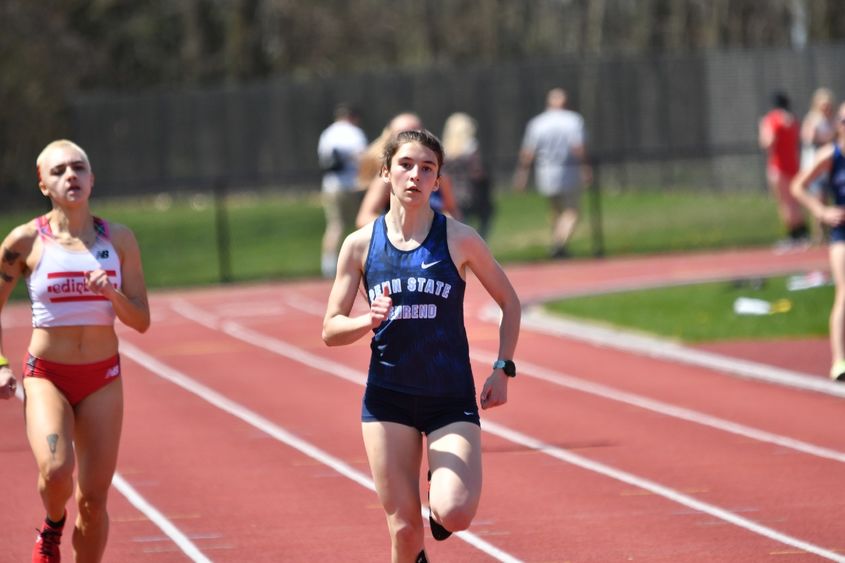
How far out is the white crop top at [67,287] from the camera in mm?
7051

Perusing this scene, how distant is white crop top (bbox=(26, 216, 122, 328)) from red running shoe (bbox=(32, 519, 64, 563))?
0.88 m

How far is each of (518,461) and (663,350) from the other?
4.99 meters

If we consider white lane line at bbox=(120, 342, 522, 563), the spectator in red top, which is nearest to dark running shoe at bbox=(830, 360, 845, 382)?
white lane line at bbox=(120, 342, 522, 563)

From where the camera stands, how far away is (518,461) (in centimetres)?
1041

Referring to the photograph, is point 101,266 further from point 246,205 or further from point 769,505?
point 246,205

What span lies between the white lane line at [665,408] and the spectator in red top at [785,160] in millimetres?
9778

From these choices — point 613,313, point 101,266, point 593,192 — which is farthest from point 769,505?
point 593,192

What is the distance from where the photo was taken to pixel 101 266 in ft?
23.2

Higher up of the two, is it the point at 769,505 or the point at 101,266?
the point at 101,266

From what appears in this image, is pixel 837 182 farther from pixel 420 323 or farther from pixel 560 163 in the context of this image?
pixel 560 163

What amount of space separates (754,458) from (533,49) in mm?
53081

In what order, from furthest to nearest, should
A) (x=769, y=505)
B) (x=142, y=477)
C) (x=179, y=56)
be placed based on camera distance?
(x=179, y=56)
(x=142, y=477)
(x=769, y=505)

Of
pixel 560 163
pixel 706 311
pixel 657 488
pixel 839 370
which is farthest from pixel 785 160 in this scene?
pixel 657 488

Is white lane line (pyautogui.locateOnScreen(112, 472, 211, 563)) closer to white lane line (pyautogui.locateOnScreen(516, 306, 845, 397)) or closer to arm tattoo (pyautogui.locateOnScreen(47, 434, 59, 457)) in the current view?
arm tattoo (pyautogui.locateOnScreen(47, 434, 59, 457))
